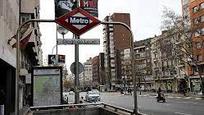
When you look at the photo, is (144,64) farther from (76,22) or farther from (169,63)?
(76,22)

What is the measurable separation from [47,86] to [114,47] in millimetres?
141802

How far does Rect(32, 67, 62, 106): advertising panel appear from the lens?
1934 cm

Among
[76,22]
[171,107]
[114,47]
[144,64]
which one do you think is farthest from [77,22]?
[114,47]

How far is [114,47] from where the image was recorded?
161 meters

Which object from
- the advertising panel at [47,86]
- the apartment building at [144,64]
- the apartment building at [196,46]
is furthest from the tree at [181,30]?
the apartment building at [144,64]

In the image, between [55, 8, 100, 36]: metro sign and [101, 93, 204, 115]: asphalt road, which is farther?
[101, 93, 204, 115]: asphalt road

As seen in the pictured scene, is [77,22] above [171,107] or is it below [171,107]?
above

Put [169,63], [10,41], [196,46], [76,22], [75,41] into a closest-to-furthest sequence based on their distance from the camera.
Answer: [76,22], [75,41], [10,41], [196,46], [169,63]

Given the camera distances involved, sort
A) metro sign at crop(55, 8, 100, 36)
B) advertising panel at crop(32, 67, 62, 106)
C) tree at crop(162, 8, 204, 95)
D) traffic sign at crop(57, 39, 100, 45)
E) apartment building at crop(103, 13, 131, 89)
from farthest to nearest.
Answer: apartment building at crop(103, 13, 131, 89) < tree at crop(162, 8, 204, 95) < advertising panel at crop(32, 67, 62, 106) < traffic sign at crop(57, 39, 100, 45) < metro sign at crop(55, 8, 100, 36)

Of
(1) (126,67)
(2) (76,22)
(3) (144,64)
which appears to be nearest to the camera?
(2) (76,22)

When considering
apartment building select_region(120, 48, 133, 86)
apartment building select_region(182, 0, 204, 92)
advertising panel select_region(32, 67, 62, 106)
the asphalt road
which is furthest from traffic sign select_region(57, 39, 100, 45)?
apartment building select_region(120, 48, 133, 86)

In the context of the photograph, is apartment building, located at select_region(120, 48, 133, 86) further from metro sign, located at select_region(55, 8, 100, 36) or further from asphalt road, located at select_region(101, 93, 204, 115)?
metro sign, located at select_region(55, 8, 100, 36)

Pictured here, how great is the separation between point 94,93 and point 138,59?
282 feet

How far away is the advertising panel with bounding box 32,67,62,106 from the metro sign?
431 inches
